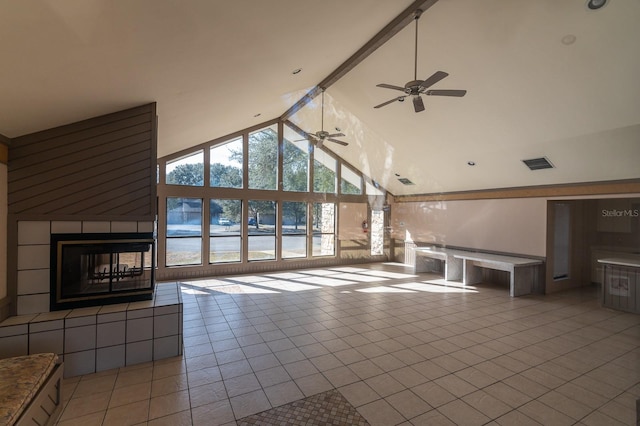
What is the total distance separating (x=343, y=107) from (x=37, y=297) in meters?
6.05

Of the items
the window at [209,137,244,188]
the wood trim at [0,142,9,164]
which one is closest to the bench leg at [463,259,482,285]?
the window at [209,137,244,188]

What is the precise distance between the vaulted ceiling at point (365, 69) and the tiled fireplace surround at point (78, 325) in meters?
1.14

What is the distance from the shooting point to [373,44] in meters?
4.38

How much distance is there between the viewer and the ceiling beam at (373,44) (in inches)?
143

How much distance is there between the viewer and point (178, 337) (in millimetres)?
3229

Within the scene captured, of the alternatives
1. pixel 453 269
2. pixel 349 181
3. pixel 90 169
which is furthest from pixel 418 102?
pixel 349 181

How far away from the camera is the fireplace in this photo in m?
2.99

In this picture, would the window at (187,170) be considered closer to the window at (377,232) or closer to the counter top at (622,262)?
the window at (377,232)

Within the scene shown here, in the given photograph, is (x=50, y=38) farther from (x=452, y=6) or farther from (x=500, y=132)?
(x=500, y=132)

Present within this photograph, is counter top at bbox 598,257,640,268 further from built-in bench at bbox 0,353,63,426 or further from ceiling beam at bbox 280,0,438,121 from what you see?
built-in bench at bbox 0,353,63,426

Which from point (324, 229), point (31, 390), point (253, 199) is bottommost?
point (31, 390)

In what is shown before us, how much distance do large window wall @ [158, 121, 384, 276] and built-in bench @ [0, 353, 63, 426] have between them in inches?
174

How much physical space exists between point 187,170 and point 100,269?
13.1 ft

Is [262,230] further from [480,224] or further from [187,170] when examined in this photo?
[480,224]
